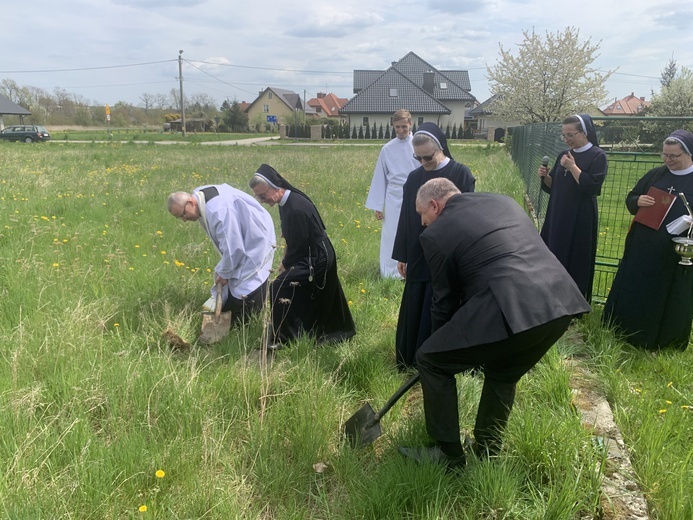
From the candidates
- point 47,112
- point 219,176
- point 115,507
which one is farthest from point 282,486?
point 47,112

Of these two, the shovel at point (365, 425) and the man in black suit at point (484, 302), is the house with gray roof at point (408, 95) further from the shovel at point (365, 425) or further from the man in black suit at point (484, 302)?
the man in black suit at point (484, 302)

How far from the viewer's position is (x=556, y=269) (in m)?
2.53

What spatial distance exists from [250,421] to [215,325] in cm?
153

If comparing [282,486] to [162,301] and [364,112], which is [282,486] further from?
[364,112]

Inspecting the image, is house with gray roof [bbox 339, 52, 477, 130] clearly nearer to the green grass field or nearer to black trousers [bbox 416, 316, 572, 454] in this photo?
the green grass field

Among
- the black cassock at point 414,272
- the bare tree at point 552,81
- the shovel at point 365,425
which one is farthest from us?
the bare tree at point 552,81

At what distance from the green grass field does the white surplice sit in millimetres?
1075

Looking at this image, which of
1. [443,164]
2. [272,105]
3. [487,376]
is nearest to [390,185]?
[443,164]

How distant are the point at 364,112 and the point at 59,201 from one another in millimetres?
49422

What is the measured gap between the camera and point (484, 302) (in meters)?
2.43

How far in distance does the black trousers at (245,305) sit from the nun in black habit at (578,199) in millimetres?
2957

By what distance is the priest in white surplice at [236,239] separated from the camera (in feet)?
14.7

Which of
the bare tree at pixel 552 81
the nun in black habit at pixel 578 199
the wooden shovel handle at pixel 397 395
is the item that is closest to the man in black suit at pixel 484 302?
the wooden shovel handle at pixel 397 395


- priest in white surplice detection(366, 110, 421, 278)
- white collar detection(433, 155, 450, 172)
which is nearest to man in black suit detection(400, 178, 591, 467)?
white collar detection(433, 155, 450, 172)
